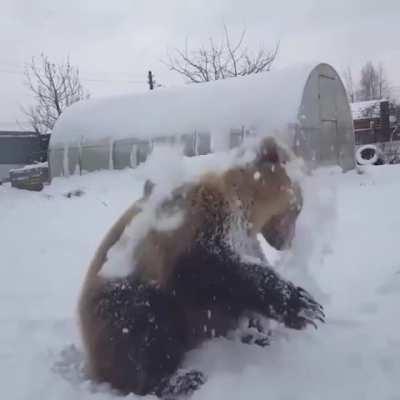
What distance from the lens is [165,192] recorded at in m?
2.23

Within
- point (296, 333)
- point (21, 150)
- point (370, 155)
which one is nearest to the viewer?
point (296, 333)

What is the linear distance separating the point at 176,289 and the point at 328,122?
10.5 metres

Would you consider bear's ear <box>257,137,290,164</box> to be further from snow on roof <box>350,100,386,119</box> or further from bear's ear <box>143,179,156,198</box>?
snow on roof <box>350,100,386,119</box>

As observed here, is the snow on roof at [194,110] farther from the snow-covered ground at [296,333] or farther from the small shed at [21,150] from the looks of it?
the small shed at [21,150]

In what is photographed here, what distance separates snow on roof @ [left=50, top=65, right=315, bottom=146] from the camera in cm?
1039

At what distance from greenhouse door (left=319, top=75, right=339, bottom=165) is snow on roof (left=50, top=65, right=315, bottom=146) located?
2.94 ft

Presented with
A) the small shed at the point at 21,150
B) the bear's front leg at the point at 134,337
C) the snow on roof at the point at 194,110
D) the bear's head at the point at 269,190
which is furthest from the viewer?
the small shed at the point at 21,150

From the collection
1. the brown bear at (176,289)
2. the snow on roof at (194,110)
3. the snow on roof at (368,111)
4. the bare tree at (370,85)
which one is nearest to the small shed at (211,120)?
the snow on roof at (194,110)

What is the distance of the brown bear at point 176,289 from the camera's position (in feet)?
6.77

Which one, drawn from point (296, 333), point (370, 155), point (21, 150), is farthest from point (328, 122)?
point (21, 150)

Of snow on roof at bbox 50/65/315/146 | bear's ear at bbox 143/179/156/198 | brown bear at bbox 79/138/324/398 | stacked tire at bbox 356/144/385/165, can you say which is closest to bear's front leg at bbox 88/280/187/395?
brown bear at bbox 79/138/324/398

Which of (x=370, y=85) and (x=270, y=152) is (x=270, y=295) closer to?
(x=270, y=152)

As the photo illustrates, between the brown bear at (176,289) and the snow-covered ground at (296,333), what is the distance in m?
0.18

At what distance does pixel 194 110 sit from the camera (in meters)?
11.4
